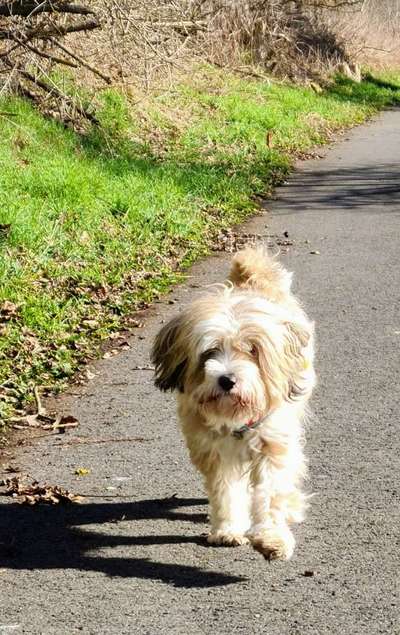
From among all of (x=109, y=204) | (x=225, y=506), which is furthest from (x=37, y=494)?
(x=109, y=204)

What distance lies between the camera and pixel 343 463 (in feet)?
19.7

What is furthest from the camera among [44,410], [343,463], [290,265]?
[290,265]

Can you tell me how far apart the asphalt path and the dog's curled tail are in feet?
3.17

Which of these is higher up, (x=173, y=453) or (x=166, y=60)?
(x=166, y=60)

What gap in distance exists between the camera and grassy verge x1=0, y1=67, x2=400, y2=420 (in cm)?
843

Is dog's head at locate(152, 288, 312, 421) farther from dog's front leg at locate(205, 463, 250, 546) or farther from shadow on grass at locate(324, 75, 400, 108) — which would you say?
shadow on grass at locate(324, 75, 400, 108)

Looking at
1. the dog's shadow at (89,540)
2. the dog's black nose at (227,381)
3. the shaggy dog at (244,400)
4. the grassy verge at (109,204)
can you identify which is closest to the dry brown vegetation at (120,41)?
the grassy verge at (109,204)

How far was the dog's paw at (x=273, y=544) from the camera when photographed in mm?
4652

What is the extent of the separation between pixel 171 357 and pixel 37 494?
45.0 inches

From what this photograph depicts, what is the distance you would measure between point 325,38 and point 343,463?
980 inches


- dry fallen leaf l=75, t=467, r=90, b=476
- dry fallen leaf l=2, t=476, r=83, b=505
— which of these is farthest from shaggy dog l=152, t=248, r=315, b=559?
dry fallen leaf l=75, t=467, r=90, b=476

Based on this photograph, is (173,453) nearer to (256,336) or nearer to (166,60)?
(256,336)

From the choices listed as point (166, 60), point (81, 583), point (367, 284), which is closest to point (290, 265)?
point (367, 284)

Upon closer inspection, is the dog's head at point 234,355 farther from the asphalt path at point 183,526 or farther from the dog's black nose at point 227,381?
the asphalt path at point 183,526
